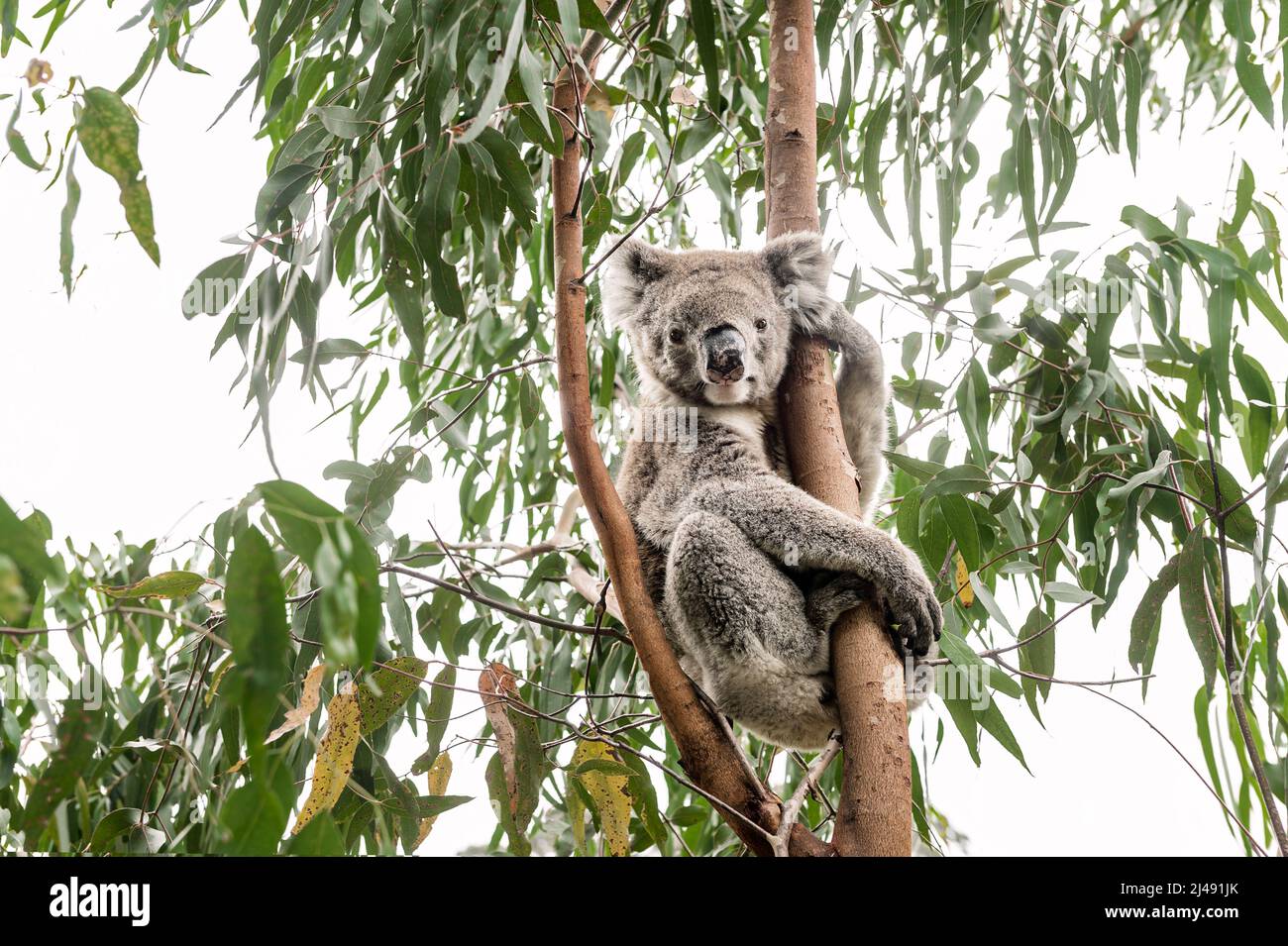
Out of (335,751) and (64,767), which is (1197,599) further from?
(64,767)

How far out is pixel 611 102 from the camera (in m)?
1.71

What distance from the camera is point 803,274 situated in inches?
86.8

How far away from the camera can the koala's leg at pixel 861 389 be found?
2.13 m

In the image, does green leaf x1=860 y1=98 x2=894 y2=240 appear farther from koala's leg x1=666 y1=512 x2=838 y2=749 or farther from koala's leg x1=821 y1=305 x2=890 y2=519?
koala's leg x1=666 y1=512 x2=838 y2=749

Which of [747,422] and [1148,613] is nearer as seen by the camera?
[1148,613]

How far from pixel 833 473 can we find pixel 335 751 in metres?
0.91

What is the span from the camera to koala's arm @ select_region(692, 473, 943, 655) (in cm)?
169

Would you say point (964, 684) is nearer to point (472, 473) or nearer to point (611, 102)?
point (611, 102)

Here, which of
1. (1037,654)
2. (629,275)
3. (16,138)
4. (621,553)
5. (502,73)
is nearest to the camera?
(502,73)

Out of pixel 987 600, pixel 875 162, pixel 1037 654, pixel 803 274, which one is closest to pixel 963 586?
pixel 987 600

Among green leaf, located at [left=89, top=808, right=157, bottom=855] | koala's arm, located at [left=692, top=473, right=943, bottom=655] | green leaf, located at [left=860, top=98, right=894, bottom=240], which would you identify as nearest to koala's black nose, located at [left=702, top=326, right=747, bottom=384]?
koala's arm, located at [left=692, top=473, right=943, bottom=655]
